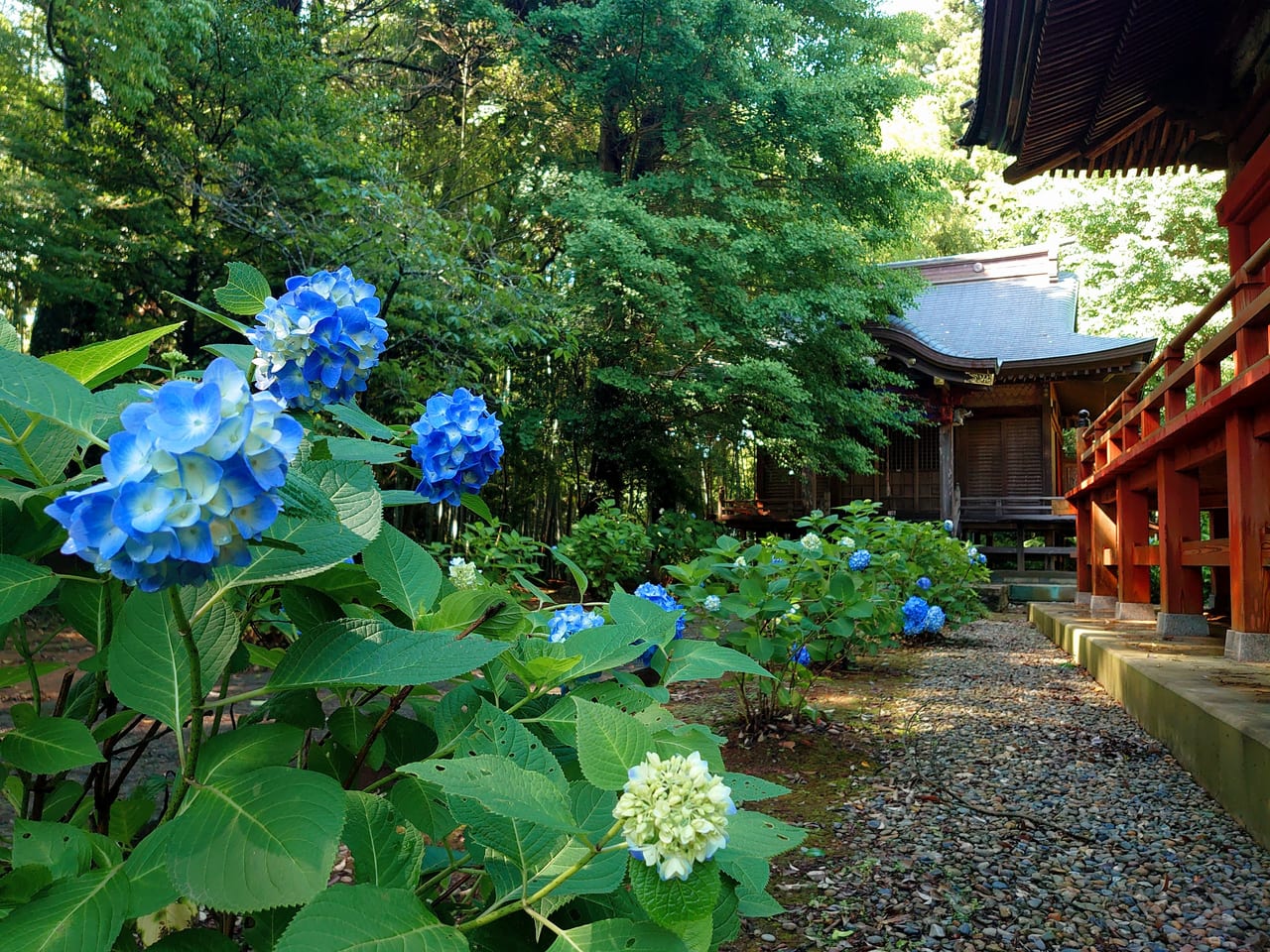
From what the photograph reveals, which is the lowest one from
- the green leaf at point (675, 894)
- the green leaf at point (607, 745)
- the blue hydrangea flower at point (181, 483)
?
the green leaf at point (675, 894)

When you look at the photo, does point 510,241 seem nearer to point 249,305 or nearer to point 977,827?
point 977,827

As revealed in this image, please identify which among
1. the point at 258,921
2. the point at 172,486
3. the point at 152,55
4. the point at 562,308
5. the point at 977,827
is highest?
the point at 152,55

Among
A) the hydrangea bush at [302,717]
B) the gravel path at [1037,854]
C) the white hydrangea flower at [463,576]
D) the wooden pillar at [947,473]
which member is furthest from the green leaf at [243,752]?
the wooden pillar at [947,473]

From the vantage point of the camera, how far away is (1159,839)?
2.47 metres

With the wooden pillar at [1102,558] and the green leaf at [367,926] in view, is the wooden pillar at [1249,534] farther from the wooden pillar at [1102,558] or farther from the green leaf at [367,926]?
the green leaf at [367,926]

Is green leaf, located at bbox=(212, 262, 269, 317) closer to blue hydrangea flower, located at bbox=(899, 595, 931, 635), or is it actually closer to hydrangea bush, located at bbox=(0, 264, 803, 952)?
hydrangea bush, located at bbox=(0, 264, 803, 952)

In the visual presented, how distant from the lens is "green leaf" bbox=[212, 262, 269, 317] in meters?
0.81

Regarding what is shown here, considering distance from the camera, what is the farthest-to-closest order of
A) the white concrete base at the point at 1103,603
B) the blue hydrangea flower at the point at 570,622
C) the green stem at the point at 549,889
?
the white concrete base at the point at 1103,603
the blue hydrangea flower at the point at 570,622
the green stem at the point at 549,889

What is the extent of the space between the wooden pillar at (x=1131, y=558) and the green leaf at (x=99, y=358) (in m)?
6.56

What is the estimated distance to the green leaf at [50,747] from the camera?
661 mm

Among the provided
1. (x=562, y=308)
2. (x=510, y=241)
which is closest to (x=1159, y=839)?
(x=562, y=308)

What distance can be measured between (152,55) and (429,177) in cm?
503

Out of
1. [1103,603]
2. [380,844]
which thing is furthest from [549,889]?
[1103,603]

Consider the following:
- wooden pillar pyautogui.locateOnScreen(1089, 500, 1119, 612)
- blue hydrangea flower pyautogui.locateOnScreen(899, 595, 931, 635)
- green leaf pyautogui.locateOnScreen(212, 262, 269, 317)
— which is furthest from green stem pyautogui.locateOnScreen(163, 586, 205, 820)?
wooden pillar pyautogui.locateOnScreen(1089, 500, 1119, 612)
